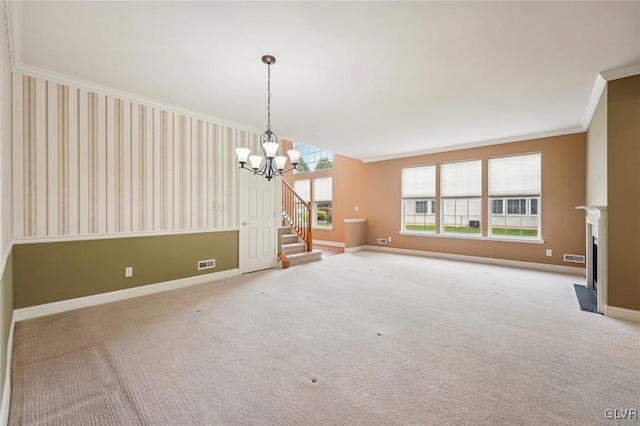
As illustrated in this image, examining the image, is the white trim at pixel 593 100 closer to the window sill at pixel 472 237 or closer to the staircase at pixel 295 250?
the window sill at pixel 472 237

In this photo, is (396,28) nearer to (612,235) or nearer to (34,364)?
(612,235)

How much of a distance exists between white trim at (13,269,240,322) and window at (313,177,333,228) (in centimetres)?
504

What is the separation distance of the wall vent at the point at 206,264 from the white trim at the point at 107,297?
0.45 feet

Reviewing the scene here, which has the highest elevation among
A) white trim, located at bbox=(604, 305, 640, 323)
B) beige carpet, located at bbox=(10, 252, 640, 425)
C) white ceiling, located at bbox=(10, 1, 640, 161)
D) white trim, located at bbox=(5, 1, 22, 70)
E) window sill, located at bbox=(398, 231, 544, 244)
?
Answer: white ceiling, located at bbox=(10, 1, 640, 161)

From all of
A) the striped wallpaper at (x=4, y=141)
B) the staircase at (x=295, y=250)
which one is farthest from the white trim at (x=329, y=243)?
the striped wallpaper at (x=4, y=141)

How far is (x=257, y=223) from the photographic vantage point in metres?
5.48

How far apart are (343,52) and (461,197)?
522cm

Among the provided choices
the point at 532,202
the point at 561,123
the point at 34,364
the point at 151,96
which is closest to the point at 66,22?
the point at 151,96

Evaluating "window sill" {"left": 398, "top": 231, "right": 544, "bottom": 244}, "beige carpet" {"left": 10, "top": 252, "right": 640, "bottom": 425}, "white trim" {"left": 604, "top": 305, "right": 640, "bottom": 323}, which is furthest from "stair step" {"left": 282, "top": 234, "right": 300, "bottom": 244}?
"white trim" {"left": 604, "top": 305, "right": 640, "bottom": 323}

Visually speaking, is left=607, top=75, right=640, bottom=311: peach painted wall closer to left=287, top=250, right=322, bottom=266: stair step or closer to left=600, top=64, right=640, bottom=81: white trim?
left=600, top=64, right=640, bottom=81: white trim

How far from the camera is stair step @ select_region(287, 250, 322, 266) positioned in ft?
20.0

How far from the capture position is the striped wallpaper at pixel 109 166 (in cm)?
315

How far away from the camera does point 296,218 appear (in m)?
7.48

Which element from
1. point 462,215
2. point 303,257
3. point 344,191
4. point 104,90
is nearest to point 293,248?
point 303,257
